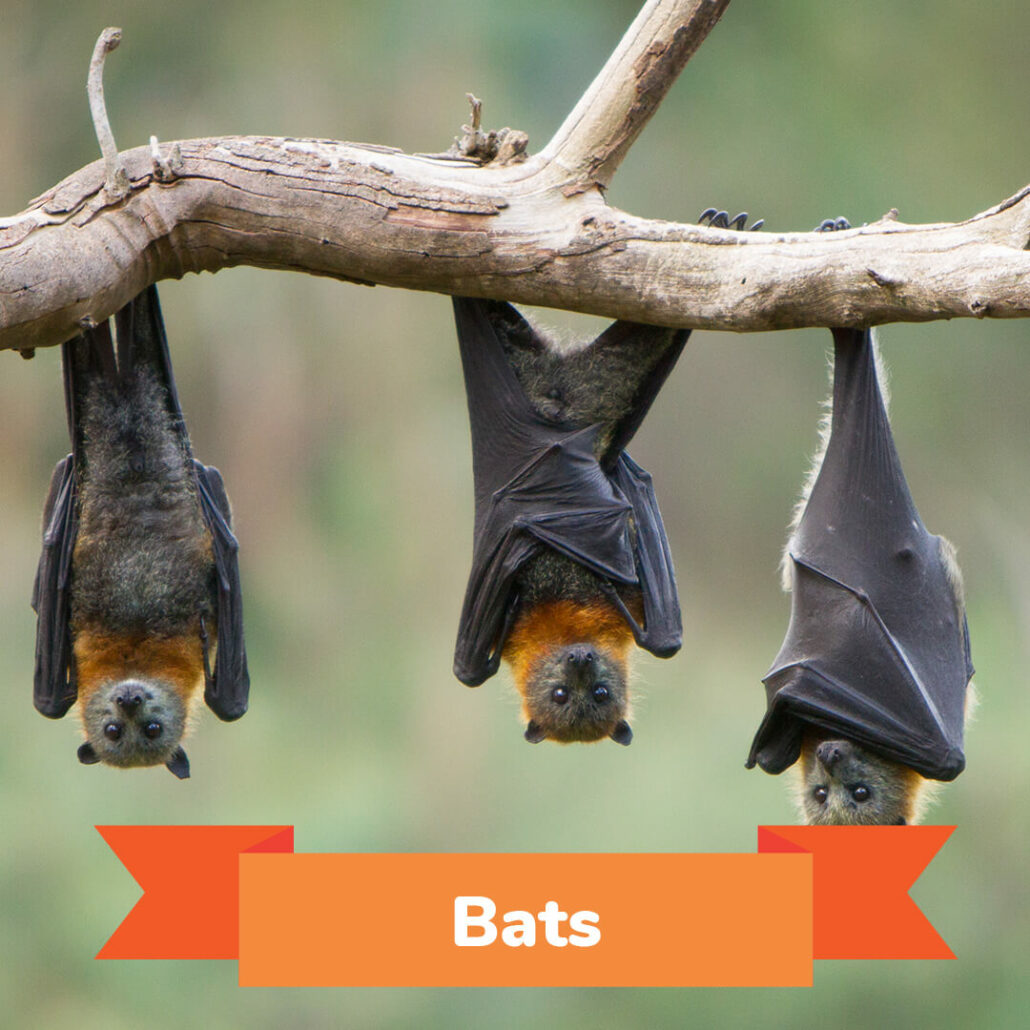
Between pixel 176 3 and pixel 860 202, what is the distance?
675 cm

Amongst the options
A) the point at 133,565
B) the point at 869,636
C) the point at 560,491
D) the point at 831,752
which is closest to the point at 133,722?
the point at 133,565

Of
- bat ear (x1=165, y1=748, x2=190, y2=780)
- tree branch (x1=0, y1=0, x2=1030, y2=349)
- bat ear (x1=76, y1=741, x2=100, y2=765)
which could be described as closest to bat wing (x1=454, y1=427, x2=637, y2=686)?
tree branch (x1=0, y1=0, x2=1030, y2=349)

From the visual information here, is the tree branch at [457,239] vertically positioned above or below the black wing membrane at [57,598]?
above

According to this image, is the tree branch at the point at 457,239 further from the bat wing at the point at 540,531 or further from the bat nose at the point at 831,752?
the bat nose at the point at 831,752

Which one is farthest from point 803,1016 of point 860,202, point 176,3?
point 176,3

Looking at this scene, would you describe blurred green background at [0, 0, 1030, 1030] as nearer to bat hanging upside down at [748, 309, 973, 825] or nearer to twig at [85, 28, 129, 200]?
bat hanging upside down at [748, 309, 973, 825]

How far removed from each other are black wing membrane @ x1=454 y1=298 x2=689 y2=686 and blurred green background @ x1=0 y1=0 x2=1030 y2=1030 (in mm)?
6960

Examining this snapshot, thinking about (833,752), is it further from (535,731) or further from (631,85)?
(631,85)

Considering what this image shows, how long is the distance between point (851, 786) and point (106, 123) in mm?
3049

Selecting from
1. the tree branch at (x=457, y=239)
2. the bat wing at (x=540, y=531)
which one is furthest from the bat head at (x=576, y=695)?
the tree branch at (x=457, y=239)

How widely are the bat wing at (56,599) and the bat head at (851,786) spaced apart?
8.04 feet

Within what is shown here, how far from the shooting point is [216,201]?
3555mm

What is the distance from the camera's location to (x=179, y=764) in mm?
4738

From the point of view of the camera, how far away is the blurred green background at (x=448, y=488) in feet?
36.7
